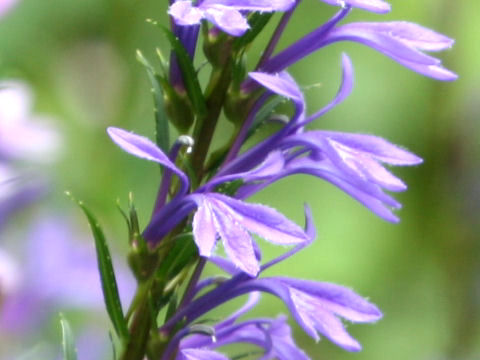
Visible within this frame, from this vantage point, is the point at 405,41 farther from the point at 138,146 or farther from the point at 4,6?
the point at 4,6

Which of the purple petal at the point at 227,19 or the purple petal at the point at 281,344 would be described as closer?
the purple petal at the point at 227,19

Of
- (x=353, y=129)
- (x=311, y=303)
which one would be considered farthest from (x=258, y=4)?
(x=353, y=129)

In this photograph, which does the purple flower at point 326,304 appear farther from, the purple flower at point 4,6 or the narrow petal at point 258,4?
the purple flower at point 4,6

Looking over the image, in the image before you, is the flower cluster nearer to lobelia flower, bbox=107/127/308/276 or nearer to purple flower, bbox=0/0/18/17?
lobelia flower, bbox=107/127/308/276

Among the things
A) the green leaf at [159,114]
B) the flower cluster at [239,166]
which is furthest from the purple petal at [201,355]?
the green leaf at [159,114]

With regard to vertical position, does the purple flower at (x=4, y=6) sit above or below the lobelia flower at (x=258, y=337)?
above

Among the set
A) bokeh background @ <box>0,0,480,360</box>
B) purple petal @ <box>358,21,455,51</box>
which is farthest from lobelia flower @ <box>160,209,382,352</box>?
bokeh background @ <box>0,0,480,360</box>

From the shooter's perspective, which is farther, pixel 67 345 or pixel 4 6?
pixel 4 6
